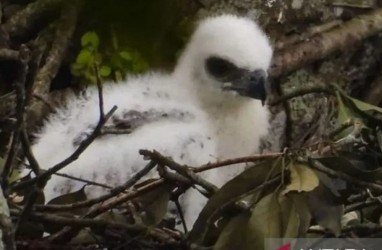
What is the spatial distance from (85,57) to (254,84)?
0.47 m

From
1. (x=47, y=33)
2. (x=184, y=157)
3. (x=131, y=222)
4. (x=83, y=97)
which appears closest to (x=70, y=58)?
(x=47, y=33)

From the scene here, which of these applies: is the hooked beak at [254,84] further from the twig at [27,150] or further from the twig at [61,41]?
the twig at [27,150]

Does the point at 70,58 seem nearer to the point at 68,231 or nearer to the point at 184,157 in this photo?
the point at 184,157

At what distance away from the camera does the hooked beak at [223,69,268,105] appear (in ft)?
8.27

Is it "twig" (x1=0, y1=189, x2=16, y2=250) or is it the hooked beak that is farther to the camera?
the hooked beak

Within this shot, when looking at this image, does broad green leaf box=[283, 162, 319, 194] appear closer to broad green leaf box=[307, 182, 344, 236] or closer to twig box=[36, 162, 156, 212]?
broad green leaf box=[307, 182, 344, 236]

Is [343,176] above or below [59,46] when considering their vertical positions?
below

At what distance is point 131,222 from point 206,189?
0.47 feet

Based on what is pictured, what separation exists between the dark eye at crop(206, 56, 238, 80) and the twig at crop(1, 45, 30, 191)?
1019 millimetres

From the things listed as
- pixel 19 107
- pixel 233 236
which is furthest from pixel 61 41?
pixel 19 107

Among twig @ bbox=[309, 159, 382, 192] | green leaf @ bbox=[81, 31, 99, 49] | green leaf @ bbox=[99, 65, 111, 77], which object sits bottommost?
twig @ bbox=[309, 159, 382, 192]

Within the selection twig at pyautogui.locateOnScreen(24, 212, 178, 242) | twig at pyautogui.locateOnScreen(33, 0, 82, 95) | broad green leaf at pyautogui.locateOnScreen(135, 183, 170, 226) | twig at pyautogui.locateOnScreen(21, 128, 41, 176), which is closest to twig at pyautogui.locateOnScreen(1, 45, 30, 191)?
twig at pyautogui.locateOnScreen(21, 128, 41, 176)

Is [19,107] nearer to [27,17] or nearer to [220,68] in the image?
[220,68]

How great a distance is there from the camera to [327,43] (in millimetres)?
3023
